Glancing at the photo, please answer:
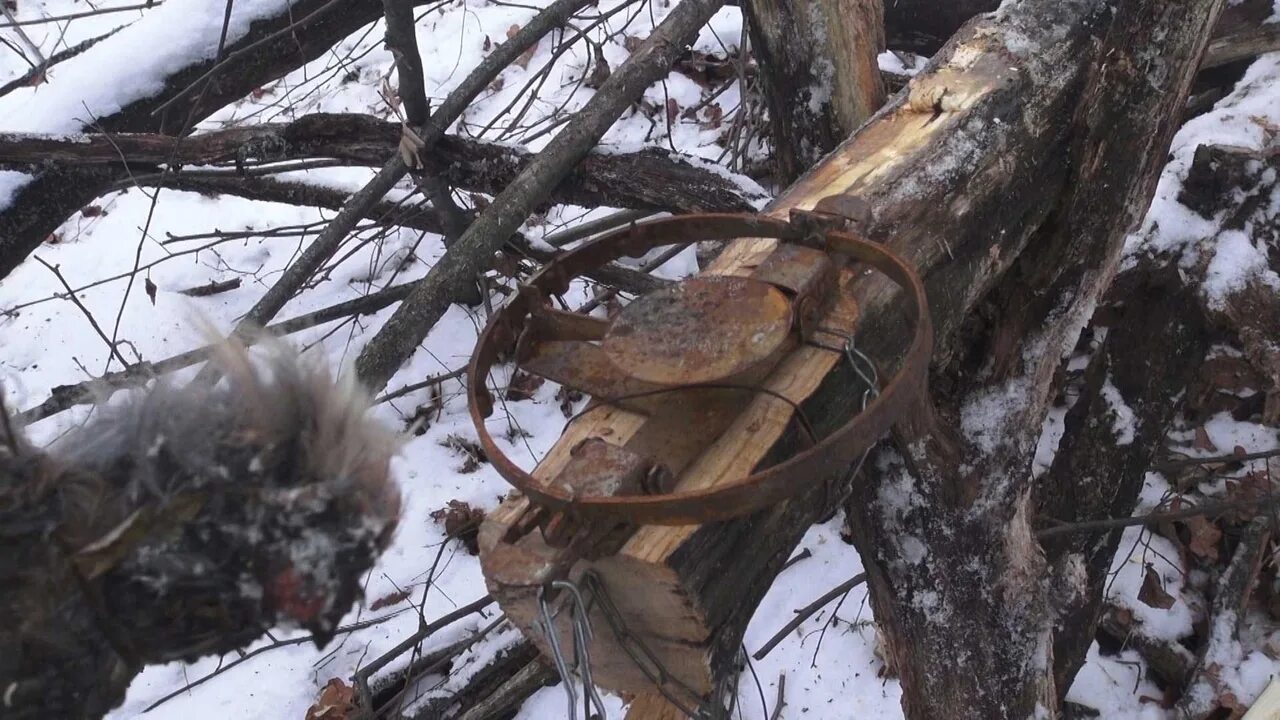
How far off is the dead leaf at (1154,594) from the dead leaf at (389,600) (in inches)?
95.5

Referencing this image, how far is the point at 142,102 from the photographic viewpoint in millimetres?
2723

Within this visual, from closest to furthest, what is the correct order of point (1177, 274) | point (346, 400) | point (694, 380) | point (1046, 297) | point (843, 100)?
point (346, 400), point (694, 380), point (1046, 297), point (843, 100), point (1177, 274)

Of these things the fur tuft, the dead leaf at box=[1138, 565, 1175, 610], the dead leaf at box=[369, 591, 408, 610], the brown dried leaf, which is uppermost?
the brown dried leaf

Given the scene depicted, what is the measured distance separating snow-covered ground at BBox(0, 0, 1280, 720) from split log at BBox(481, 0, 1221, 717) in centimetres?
71

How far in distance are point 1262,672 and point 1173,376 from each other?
0.98m

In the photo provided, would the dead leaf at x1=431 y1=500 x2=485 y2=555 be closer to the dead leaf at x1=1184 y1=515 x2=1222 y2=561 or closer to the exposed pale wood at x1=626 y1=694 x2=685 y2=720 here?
the exposed pale wood at x1=626 y1=694 x2=685 y2=720

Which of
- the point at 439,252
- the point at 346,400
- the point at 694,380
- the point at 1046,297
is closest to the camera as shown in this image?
the point at 346,400

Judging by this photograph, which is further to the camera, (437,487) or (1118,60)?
(437,487)

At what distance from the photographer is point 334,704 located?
2768 millimetres

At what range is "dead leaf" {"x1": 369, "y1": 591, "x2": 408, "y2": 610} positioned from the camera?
3.10 metres

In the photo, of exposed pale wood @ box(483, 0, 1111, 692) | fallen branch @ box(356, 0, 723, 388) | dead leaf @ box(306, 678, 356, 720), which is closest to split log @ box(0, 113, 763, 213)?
fallen branch @ box(356, 0, 723, 388)

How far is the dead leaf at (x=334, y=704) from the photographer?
2.75 m

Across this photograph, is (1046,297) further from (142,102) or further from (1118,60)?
(142,102)

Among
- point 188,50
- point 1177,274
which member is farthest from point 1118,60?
point 188,50
